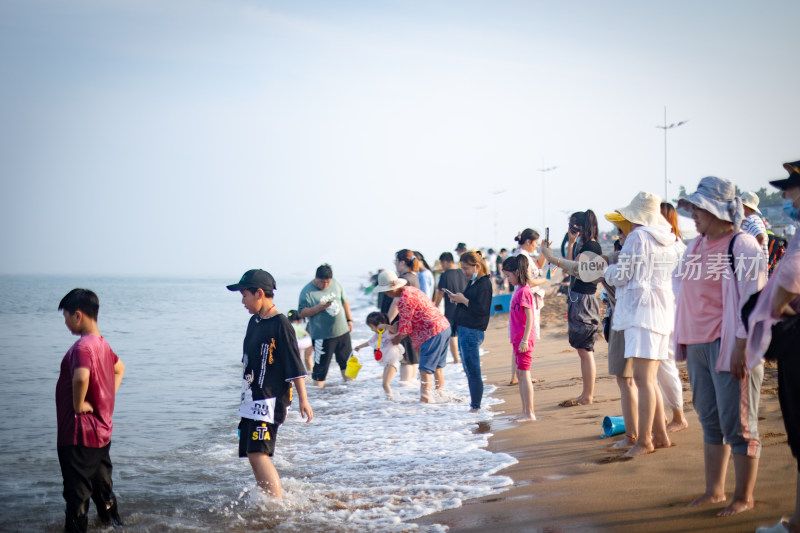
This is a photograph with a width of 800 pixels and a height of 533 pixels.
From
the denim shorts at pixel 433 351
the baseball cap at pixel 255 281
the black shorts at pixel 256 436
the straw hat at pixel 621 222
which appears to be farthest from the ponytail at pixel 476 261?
the black shorts at pixel 256 436

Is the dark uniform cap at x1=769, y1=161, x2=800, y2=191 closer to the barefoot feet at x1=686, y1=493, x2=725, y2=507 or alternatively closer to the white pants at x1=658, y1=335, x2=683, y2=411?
the barefoot feet at x1=686, y1=493, x2=725, y2=507

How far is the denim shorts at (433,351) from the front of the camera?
8586mm

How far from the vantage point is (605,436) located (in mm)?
5914

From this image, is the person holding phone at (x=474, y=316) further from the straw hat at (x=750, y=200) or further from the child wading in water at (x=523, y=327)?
the straw hat at (x=750, y=200)

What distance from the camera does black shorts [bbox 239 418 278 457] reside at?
15.4ft

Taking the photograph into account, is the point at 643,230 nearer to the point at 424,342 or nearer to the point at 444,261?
the point at 424,342

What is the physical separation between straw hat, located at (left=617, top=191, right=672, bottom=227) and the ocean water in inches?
91.6

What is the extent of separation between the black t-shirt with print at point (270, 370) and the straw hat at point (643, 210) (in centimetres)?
277

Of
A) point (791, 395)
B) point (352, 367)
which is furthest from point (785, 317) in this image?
point (352, 367)

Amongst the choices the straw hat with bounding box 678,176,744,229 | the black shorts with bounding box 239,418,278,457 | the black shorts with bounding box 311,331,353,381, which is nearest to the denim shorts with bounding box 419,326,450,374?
the black shorts with bounding box 311,331,353,381

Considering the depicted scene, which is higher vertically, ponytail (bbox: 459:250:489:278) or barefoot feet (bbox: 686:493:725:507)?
ponytail (bbox: 459:250:489:278)

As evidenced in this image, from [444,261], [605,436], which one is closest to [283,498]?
[605,436]

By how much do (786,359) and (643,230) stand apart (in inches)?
75.6

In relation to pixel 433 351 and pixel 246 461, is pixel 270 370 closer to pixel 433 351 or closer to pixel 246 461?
pixel 246 461
